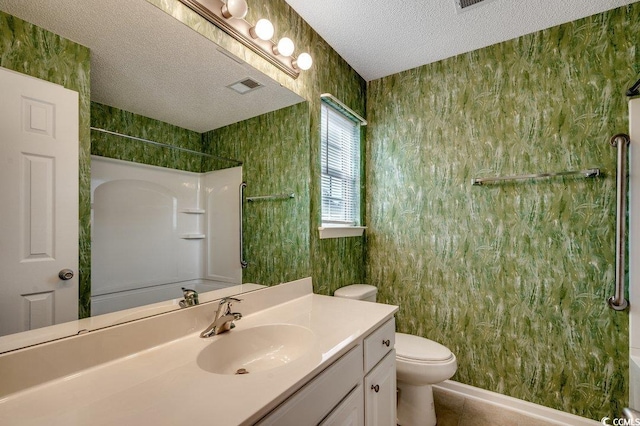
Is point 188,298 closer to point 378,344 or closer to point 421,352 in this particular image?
point 378,344

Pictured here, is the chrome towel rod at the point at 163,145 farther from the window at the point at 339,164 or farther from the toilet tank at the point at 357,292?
the toilet tank at the point at 357,292

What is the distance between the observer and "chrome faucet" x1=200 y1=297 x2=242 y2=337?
107 cm

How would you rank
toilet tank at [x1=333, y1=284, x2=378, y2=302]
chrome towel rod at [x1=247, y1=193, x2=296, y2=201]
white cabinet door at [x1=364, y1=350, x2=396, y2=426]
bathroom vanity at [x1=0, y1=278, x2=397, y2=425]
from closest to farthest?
bathroom vanity at [x1=0, y1=278, x2=397, y2=425]
white cabinet door at [x1=364, y1=350, x2=396, y2=426]
chrome towel rod at [x1=247, y1=193, x2=296, y2=201]
toilet tank at [x1=333, y1=284, x2=378, y2=302]

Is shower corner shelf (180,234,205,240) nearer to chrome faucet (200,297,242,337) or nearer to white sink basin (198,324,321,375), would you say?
chrome faucet (200,297,242,337)

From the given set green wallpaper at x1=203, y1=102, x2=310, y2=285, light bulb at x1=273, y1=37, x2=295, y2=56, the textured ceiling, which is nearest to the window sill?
green wallpaper at x1=203, y1=102, x2=310, y2=285

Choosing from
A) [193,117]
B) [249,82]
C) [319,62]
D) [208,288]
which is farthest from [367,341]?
[319,62]

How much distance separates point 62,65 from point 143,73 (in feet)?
0.81

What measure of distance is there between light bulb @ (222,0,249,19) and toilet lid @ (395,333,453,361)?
73.4 inches

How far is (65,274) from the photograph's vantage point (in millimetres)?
805

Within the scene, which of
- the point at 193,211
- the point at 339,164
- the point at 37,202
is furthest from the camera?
the point at 339,164

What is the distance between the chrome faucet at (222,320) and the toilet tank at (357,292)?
938 mm

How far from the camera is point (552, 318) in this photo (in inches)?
68.6

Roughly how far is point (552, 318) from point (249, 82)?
2.17 m

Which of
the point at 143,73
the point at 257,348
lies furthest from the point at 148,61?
the point at 257,348
